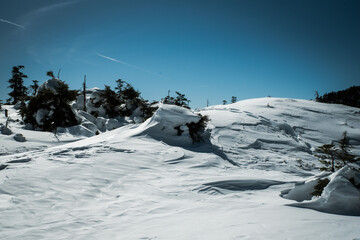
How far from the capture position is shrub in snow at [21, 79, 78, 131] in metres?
14.9

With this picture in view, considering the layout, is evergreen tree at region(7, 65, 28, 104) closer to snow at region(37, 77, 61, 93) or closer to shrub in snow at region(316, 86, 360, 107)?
snow at region(37, 77, 61, 93)

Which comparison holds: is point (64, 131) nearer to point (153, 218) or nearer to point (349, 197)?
point (153, 218)

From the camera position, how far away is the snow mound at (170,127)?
7.09m

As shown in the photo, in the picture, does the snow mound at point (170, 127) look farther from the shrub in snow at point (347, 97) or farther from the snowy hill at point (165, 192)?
the shrub in snow at point (347, 97)

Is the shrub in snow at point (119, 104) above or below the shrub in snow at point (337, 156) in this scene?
above

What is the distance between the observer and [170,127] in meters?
7.32

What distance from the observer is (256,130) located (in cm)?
932

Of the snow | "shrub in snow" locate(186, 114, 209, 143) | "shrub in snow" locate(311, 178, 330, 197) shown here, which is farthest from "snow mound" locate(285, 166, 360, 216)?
the snow

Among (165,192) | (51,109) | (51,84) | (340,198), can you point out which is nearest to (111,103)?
(51,84)

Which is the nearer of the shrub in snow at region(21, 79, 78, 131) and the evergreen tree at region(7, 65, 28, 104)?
the shrub in snow at region(21, 79, 78, 131)

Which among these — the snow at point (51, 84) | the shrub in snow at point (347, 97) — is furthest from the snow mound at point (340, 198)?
the shrub in snow at point (347, 97)

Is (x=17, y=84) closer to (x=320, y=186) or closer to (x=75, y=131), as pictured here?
(x=75, y=131)

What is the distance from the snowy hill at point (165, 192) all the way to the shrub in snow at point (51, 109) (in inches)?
443

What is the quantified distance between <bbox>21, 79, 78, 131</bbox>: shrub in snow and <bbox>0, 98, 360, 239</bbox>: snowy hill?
1126 centimetres
